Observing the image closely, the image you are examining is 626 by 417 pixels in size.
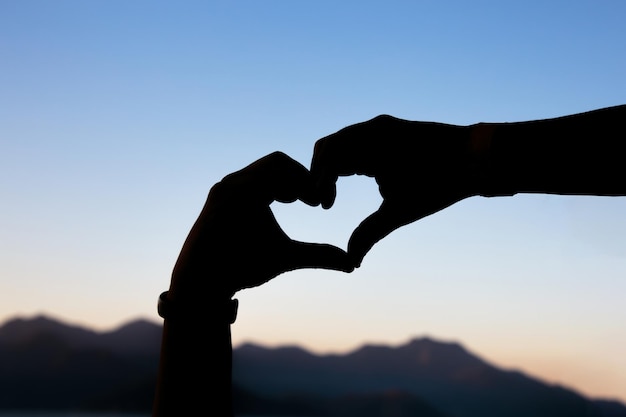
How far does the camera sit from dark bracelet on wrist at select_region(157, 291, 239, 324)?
2.20m

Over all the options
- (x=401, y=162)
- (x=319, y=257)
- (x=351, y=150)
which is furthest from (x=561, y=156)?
(x=319, y=257)

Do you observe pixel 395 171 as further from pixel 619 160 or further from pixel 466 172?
pixel 619 160

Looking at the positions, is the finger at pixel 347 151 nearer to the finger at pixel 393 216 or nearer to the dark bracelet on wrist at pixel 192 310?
the finger at pixel 393 216

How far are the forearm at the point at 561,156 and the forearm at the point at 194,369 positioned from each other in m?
0.87

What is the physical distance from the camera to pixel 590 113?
6.54ft

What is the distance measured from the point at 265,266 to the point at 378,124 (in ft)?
1.74

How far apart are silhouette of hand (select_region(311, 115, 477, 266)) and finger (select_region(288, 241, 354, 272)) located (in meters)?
0.12

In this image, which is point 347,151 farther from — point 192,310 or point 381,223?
point 192,310

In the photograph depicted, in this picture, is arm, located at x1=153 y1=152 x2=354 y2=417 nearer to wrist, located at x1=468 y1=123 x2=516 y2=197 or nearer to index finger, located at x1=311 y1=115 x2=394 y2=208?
index finger, located at x1=311 y1=115 x2=394 y2=208

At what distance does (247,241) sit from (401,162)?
0.50 metres

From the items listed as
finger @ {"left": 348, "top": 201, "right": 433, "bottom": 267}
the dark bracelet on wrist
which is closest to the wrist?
finger @ {"left": 348, "top": 201, "right": 433, "bottom": 267}

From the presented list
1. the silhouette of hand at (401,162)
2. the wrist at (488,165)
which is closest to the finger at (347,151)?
the silhouette of hand at (401,162)

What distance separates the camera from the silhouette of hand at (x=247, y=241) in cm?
221

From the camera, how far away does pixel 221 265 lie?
2.21m
